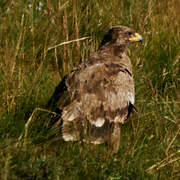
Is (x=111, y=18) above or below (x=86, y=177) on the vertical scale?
above

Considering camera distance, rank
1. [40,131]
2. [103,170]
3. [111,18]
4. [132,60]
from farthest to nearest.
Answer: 1. [111,18]
2. [132,60]
3. [40,131]
4. [103,170]

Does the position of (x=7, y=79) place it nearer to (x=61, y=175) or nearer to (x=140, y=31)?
(x=61, y=175)

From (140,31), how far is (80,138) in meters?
2.11

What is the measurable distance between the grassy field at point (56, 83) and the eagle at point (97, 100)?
0.11 meters

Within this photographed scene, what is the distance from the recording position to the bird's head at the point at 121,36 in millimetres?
4512

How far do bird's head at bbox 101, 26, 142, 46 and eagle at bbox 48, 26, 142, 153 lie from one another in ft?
1.11

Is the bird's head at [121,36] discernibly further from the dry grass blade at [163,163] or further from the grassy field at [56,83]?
the dry grass blade at [163,163]

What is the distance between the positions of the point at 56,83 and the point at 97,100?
31.5 inches

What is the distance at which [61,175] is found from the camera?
2812 millimetres

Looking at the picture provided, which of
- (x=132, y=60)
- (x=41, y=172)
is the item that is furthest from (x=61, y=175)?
(x=132, y=60)

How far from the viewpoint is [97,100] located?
3617 mm

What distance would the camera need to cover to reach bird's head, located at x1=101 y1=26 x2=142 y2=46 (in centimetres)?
451

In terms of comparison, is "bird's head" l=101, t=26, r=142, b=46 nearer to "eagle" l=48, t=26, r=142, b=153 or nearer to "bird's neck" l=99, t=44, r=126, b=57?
"bird's neck" l=99, t=44, r=126, b=57

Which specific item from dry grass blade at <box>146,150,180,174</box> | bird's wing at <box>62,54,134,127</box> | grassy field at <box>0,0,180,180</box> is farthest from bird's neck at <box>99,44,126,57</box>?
dry grass blade at <box>146,150,180,174</box>
